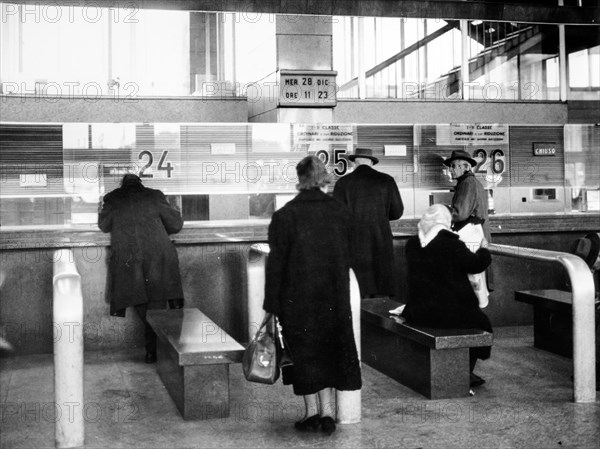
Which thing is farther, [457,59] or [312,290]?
[457,59]

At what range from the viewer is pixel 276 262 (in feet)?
14.8

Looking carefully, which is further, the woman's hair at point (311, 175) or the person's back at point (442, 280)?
the person's back at point (442, 280)

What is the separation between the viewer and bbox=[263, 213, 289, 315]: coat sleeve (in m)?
4.48

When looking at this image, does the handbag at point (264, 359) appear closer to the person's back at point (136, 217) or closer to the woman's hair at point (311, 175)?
the woman's hair at point (311, 175)

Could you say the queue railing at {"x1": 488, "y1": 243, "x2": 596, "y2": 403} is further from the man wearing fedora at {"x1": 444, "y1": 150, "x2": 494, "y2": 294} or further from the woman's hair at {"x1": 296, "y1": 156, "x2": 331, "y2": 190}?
the woman's hair at {"x1": 296, "y1": 156, "x2": 331, "y2": 190}

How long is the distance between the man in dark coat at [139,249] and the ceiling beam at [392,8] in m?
1.47

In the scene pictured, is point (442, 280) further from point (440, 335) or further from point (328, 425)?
point (328, 425)

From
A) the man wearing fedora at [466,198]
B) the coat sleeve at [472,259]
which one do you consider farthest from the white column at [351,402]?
the man wearing fedora at [466,198]

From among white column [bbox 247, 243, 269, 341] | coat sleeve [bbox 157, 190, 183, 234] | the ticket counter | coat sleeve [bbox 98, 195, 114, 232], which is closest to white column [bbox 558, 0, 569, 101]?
the ticket counter

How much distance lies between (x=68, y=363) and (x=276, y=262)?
1211mm

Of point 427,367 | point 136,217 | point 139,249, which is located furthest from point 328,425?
point 136,217

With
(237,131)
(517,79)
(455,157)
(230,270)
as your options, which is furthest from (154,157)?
(517,79)

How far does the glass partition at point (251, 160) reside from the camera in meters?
8.68

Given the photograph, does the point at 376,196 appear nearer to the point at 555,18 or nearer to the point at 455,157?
the point at 455,157
